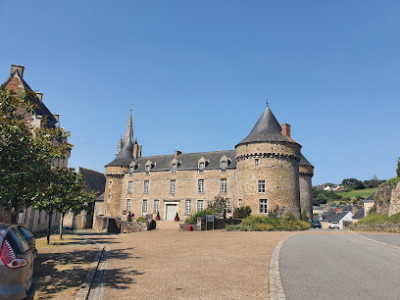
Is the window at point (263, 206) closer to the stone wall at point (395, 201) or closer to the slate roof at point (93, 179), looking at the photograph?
the stone wall at point (395, 201)

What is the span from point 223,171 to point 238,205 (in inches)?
176

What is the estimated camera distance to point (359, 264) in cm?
848

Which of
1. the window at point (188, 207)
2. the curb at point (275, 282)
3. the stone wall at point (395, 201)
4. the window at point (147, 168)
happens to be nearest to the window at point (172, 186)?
the window at point (188, 207)

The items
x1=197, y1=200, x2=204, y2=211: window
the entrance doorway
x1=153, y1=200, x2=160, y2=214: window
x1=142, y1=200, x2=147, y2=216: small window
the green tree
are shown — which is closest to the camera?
the green tree

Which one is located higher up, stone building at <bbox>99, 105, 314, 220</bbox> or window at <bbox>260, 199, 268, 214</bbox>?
stone building at <bbox>99, 105, 314, 220</bbox>

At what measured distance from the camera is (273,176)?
101 feet

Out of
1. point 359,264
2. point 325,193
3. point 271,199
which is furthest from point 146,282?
point 325,193

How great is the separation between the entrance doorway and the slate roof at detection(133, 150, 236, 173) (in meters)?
4.64

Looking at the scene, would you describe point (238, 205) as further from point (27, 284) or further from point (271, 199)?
point (27, 284)

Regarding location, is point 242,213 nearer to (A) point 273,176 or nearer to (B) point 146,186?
(A) point 273,176

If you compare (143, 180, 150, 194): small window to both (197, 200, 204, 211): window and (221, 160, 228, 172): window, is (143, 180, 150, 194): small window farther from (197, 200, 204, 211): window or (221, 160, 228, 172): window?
(221, 160, 228, 172): window

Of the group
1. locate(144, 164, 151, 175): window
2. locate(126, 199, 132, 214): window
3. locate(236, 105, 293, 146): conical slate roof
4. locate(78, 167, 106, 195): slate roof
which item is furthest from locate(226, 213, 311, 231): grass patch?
locate(78, 167, 106, 195): slate roof

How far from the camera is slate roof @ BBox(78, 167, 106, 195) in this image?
4528cm

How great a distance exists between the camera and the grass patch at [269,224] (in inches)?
978
